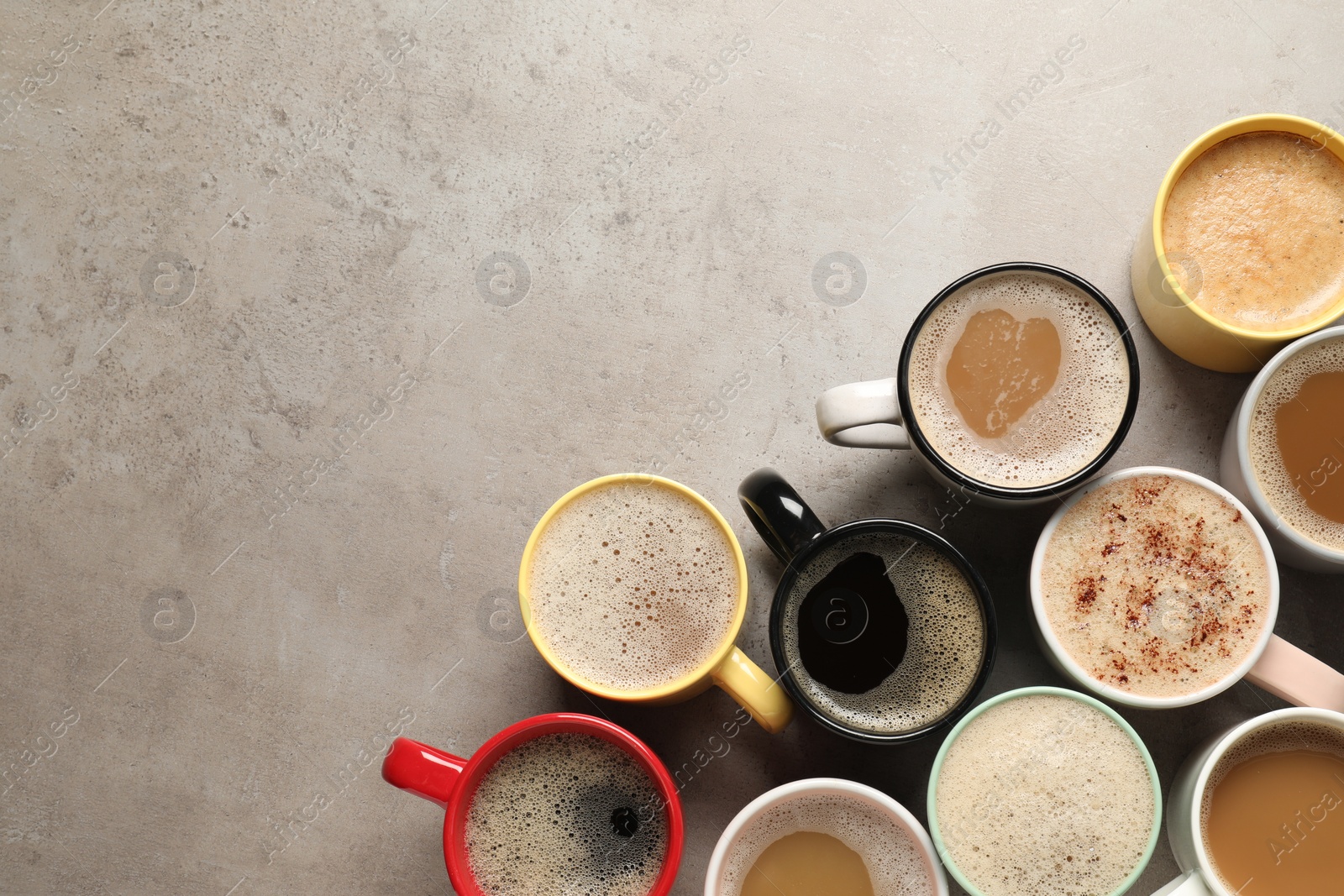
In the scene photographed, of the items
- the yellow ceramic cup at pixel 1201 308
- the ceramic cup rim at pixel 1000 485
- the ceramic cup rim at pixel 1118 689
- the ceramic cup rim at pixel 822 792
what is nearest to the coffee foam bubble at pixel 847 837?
the ceramic cup rim at pixel 822 792

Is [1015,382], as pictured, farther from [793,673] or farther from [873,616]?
[793,673]

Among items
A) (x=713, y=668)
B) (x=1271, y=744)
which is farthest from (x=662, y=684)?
(x=1271, y=744)

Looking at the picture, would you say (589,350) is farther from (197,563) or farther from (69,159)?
(69,159)

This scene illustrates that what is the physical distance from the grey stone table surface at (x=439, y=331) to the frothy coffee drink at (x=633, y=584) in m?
0.19

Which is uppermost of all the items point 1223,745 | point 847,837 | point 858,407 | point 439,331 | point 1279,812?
point 439,331

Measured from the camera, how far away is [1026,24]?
141 cm

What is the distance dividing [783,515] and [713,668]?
0.74 feet

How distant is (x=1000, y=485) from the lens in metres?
1.17

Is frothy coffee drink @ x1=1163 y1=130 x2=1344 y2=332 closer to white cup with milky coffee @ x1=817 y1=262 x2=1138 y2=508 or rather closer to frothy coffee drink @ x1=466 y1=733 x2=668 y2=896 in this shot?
white cup with milky coffee @ x1=817 y1=262 x2=1138 y2=508

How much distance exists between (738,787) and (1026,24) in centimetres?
132

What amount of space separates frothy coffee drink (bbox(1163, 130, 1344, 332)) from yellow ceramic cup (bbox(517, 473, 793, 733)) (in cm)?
77

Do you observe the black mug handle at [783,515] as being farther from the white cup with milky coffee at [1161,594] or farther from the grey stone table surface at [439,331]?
the white cup with milky coffee at [1161,594]

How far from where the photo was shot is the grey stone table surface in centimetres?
138

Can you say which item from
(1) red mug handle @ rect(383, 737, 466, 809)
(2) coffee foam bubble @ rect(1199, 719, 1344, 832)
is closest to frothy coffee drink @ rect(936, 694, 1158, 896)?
(2) coffee foam bubble @ rect(1199, 719, 1344, 832)
